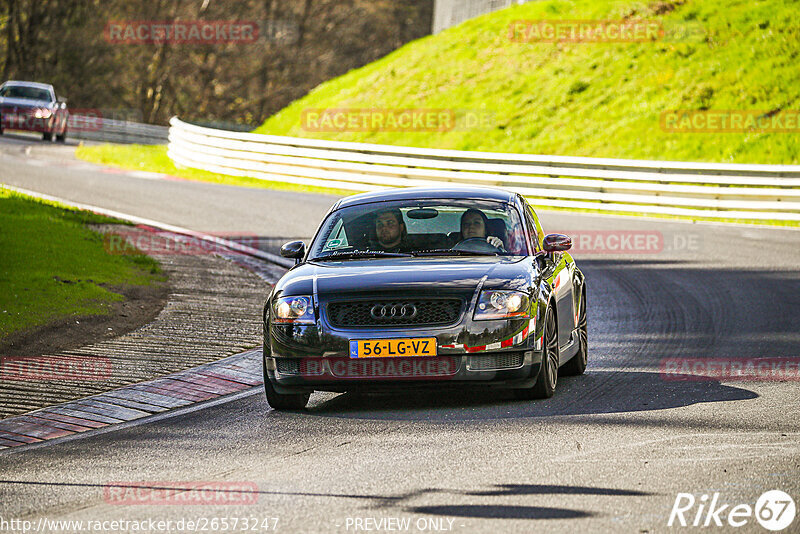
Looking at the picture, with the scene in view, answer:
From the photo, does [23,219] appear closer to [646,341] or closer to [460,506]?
[646,341]

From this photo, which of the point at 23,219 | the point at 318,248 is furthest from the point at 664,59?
the point at 318,248

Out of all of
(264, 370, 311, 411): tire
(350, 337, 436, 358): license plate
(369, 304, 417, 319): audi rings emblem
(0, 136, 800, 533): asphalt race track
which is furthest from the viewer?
(264, 370, 311, 411): tire

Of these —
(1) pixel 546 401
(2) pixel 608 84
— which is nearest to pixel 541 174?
(2) pixel 608 84

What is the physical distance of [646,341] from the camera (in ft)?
36.9

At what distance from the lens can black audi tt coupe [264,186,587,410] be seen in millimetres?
8148

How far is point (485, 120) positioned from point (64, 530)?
2933cm

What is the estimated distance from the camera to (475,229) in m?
9.32

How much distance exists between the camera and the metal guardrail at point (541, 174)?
919 inches
